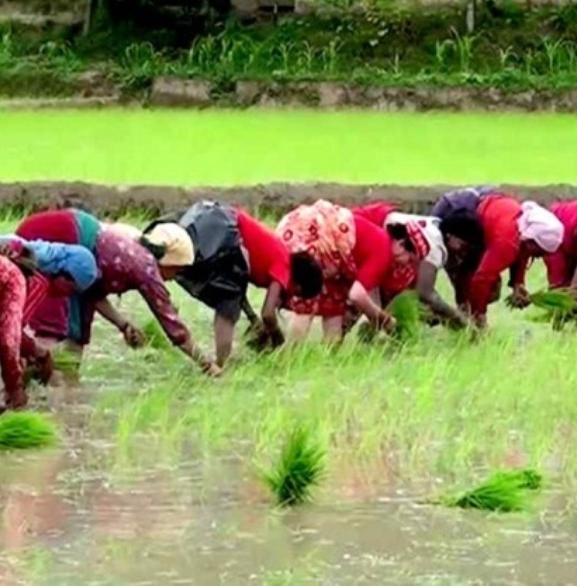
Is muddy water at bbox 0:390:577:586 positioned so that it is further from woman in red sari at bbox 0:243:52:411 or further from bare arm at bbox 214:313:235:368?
bare arm at bbox 214:313:235:368

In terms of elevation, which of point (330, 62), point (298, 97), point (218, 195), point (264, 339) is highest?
point (264, 339)

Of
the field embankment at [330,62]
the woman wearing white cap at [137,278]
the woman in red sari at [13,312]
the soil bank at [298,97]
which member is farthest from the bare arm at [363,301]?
the field embankment at [330,62]

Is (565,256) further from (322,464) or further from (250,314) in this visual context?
(322,464)

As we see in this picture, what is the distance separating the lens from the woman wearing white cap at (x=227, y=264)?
804 cm

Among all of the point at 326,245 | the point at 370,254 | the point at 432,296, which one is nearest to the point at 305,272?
the point at 326,245

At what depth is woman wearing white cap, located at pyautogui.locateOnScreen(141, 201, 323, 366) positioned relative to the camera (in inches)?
316

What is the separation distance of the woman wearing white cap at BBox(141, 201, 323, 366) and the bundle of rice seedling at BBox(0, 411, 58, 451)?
1.50m

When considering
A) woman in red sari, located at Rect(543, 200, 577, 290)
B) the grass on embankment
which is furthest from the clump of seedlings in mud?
the grass on embankment

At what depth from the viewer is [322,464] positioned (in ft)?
19.5

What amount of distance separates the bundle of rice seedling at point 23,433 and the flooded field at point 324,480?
79mm

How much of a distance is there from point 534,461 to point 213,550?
1.46m

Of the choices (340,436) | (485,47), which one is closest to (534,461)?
(340,436)

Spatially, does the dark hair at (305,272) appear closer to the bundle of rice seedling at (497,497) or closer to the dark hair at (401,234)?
the dark hair at (401,234)

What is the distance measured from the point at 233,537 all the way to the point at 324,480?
687 mm
